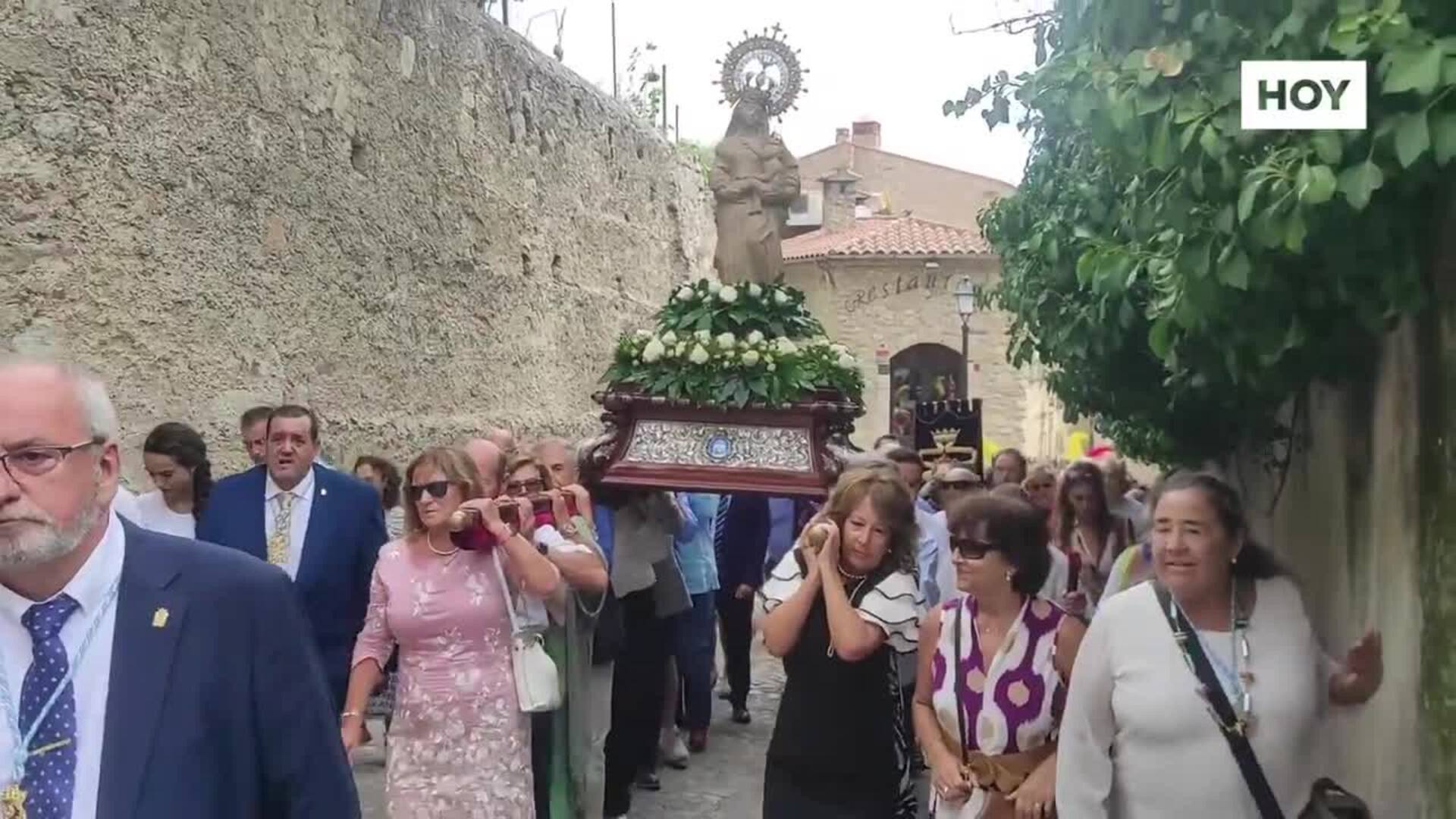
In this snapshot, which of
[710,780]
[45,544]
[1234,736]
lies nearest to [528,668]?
[1234,736]

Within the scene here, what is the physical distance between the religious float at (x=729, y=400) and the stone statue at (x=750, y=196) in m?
1.79

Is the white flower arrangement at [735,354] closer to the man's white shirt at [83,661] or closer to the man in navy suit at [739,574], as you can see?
the man in navy suit at [739,574]

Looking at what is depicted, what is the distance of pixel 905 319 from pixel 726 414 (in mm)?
26571

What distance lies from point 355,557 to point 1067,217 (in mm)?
3161

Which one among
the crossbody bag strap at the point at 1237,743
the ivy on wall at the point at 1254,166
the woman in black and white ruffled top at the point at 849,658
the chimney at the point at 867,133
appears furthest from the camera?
the chimney at the point at 867,133

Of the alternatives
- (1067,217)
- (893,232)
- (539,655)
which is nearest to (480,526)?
(539,655)

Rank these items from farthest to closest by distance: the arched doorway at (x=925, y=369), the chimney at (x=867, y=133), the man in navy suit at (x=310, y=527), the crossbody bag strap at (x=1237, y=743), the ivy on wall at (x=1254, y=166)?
the chimney at (x=867, y=133)
the arched doorway at (x=925, y=369)
the man in navy suit at (x=310, y=527)
the crossbody bag strap at (x=1237, y=743)
the ivy on wall at (x=1254, y=166)

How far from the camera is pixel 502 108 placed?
45.0 feet

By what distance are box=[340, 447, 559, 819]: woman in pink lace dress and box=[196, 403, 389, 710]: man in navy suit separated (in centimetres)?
54

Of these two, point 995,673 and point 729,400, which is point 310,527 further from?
point 995,673

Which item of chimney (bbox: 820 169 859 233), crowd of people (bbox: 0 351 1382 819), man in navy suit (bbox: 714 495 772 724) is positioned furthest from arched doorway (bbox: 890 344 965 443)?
crowd of people (bbox: 0 351 1382 819)

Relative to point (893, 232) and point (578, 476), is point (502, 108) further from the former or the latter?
point (893, 232)

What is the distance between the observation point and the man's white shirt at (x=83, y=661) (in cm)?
222

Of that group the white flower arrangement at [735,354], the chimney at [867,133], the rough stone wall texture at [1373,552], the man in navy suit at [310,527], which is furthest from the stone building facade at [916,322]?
the man in navy suit at [310,527]
